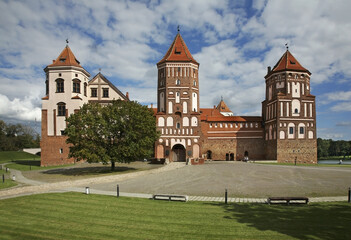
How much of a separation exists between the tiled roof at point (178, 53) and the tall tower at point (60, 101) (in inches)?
624

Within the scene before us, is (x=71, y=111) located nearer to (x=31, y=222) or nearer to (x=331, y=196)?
(x=31, y=222)

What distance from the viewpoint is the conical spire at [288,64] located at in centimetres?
4644

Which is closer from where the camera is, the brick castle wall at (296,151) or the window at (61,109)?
the window at (61,109)

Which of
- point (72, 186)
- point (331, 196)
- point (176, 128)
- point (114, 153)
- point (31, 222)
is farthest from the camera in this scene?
point (176, 128)

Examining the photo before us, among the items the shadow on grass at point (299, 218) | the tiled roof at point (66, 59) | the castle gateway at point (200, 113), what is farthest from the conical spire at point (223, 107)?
the shadow on grass at point (299, 218)

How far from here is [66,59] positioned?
4131cm

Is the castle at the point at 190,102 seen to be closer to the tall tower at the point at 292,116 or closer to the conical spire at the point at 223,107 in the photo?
the tall tower at the point at 292,116

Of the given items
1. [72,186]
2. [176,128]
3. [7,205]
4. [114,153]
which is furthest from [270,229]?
[176,128]

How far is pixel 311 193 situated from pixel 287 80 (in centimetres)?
3461

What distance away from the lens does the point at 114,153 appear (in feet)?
89.2

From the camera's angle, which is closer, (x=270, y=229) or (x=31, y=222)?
(x=270, y=229)

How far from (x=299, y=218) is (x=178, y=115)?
3502cm

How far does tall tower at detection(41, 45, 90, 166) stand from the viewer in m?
39.5

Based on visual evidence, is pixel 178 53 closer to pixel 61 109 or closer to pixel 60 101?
pixel 60 101
